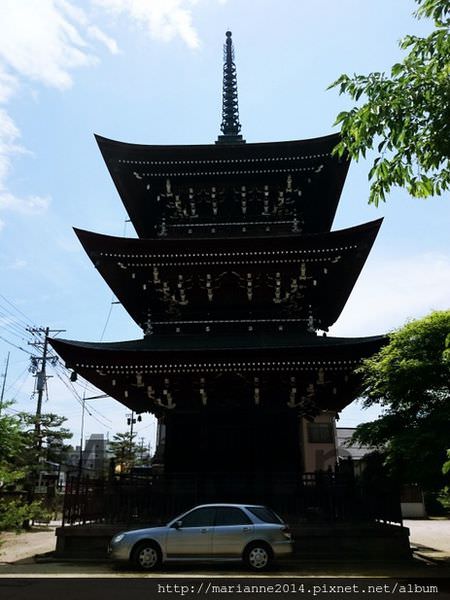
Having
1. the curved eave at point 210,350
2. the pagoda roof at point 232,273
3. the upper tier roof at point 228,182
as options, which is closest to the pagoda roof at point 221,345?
the curved eave at point 210,350

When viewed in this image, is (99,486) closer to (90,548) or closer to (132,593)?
(90,548)

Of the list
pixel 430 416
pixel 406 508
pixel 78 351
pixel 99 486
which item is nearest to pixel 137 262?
pixel 78 351

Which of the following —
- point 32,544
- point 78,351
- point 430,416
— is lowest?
point 32,544

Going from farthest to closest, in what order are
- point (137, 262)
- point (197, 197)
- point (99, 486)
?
point (197, 197) → point (137, 262) → point (99, 486)

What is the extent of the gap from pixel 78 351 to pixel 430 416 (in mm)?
9689

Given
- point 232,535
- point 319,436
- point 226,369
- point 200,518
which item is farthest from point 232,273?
point 319,436

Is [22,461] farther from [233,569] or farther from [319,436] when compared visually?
[319,436]

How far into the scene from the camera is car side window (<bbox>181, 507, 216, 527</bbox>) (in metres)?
11.1

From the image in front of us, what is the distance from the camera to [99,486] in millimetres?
14188

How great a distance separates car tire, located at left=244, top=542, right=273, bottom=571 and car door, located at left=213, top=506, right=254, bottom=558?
20cm

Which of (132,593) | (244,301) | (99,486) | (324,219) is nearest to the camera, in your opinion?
(132,593)

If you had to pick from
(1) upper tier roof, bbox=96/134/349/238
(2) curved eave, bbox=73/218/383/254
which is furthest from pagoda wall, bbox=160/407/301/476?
(1) upper tier roof, bbox=96/134/349/238

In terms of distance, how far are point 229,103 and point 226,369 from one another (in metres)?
15.3

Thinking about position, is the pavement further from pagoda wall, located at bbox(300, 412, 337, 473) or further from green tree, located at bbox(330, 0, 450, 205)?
pagoda wall, located at bbox(300, 412, 337, 473)
